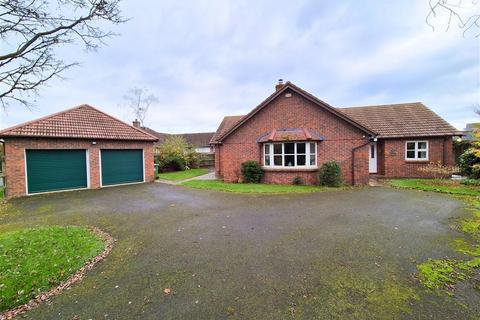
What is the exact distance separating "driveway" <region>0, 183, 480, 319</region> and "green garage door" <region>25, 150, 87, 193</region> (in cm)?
451

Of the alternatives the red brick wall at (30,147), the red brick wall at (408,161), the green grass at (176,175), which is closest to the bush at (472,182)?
the red brick wall at (408,161)

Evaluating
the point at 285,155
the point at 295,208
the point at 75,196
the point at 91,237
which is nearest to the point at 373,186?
the point at 285,155

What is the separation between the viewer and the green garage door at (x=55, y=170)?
11.7m

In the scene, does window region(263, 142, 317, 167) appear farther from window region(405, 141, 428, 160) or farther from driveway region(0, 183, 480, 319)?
window region(405, 141, 428, 160)

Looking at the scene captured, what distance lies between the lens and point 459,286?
3258 millimetres

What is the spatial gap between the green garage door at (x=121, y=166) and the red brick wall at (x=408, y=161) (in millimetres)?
18710

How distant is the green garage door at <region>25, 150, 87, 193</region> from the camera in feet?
38.3

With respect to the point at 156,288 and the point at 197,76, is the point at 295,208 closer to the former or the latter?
the point at 156,288

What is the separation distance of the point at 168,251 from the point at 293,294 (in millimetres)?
2892

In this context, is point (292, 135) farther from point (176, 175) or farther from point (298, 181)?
point (176, 175)

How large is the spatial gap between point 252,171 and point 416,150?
12.0m

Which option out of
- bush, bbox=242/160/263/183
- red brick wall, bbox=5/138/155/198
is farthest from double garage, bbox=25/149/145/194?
bush, bbox=242/160/263/183

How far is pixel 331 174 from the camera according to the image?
1212 cm

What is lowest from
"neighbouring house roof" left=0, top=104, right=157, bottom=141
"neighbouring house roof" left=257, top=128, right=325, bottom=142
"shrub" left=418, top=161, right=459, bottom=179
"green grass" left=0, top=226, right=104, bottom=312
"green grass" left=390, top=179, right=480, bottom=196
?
"green grass" left=0, top=226, right=104, bottom=312
